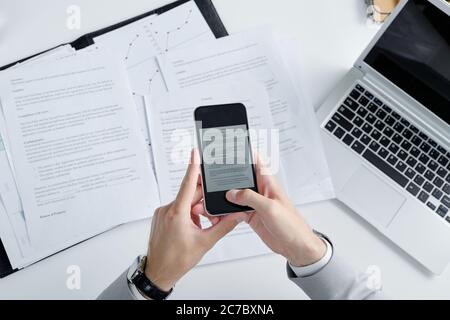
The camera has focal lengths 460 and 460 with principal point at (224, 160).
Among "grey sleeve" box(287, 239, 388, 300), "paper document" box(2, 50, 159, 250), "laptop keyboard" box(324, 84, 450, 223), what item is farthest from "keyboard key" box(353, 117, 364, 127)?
"paper document" box(2, 50, 159, 250)

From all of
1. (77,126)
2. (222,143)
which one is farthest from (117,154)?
(222,143)

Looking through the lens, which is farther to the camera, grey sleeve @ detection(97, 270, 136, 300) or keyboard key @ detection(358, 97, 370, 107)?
keyboard key @ detection(358, 97, 370, 107)

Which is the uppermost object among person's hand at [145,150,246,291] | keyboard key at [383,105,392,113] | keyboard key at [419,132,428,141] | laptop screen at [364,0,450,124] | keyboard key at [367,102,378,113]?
laptop screen at [364,0,450,124]

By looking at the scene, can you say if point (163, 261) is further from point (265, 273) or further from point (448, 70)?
point (448, 70)

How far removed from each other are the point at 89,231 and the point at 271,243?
270mm

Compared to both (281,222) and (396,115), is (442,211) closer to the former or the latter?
(396,115)

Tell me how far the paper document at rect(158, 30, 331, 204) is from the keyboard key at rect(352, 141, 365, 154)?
0.05 meters

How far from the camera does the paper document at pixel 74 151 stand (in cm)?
68

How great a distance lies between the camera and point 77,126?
700 mm

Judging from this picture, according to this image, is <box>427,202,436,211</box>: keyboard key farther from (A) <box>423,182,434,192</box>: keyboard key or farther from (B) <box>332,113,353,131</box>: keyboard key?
(B) <box>332,113,353,131</box>: keyboard key

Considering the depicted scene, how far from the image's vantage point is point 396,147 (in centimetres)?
70

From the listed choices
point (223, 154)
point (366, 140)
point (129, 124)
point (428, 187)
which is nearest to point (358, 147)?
point (366, 140)

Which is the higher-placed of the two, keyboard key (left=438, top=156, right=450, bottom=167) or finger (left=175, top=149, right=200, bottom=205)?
keyboard key (left=438, top=156, right=450, bottom=167)

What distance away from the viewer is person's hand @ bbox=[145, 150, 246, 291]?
57cm
